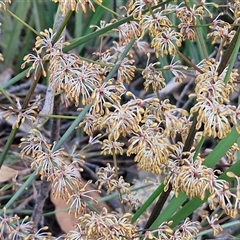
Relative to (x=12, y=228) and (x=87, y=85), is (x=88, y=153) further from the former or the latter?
(x=87, y=85)

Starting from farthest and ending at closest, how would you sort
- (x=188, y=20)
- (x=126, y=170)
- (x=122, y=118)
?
1. (x=126, y=170)
2. (x=188, y=20)
3. (x=122, y=118)

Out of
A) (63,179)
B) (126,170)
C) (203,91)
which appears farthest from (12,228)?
(126,170)

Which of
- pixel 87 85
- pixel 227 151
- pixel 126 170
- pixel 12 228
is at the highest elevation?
pixel 87 85

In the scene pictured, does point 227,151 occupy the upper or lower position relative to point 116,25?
lower

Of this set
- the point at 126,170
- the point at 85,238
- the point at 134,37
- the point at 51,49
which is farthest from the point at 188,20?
the point at 126,170

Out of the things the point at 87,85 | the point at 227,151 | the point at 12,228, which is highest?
the point at 87,85

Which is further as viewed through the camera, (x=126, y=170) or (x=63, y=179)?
(x=126, y=170)

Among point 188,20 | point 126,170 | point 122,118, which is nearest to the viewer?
point 122,118

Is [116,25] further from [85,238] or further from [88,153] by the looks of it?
[88,153]

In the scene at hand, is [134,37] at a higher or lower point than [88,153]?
higher
